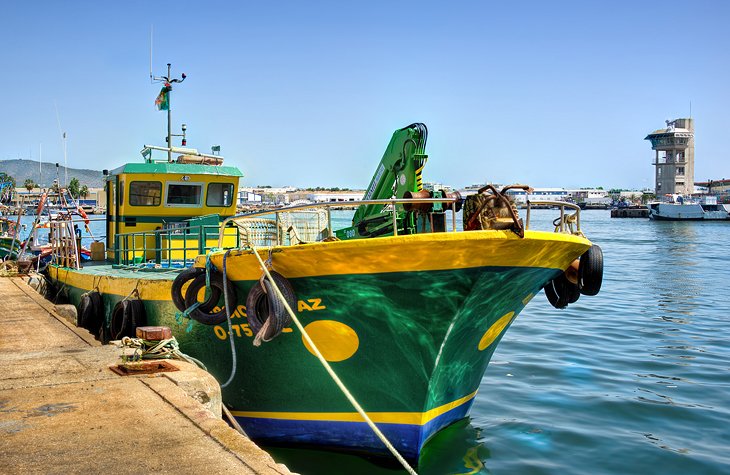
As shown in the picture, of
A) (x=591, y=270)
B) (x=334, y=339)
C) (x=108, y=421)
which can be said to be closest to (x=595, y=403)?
(x=591, y=270)

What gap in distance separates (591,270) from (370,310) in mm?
2583

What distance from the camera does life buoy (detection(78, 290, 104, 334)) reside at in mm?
10750

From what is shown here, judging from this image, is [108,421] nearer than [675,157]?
Yes

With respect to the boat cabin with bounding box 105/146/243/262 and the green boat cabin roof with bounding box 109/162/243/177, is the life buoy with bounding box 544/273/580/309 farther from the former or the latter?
the green boat cabin roof with bounding box 109/162/243/177

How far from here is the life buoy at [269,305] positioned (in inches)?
242

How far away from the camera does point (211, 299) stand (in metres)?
7.21

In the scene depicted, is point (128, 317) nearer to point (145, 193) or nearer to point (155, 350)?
point (155, 350)

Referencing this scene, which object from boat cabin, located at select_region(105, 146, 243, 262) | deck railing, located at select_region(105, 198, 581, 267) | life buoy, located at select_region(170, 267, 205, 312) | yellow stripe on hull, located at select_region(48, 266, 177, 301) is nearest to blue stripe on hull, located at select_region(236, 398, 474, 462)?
life buoy, located at select_region(170, 267, 205, 312)

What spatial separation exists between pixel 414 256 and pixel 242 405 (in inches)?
133

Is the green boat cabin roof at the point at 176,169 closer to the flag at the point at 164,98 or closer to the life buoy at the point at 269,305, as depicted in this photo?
the flag at the point at 164,98

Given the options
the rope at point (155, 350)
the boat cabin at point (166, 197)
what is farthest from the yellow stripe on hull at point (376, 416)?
the boat cabin at point (166, 197)

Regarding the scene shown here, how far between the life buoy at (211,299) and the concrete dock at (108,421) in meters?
0.64

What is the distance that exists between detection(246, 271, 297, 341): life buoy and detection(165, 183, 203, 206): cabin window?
645cm

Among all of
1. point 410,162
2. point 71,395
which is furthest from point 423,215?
point 71,395
